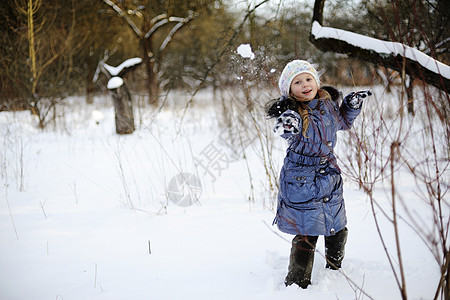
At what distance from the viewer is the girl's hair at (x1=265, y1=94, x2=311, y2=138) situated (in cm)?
158

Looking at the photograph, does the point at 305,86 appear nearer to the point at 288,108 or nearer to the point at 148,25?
the point at 288,108

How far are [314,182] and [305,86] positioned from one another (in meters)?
0.51

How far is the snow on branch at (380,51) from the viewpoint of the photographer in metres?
1.77

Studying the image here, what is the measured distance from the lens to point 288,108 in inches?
63.1

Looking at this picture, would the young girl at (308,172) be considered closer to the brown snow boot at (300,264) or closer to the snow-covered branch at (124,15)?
the brown snow boot at (300,264)

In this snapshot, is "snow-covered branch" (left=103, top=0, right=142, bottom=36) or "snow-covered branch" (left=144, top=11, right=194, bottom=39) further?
"snow-covered branch" (left=144, top=11, right=194, bottom=39)

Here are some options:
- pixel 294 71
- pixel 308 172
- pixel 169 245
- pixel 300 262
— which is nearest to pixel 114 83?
pixel 169 245

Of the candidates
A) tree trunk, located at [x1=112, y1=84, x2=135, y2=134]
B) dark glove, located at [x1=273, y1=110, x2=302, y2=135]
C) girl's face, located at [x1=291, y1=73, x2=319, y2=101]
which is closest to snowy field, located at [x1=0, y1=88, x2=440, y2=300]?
dark glove, located at [x1=273, y1=110, x2=302, y2=135]

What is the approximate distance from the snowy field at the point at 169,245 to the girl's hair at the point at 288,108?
58 centimetres

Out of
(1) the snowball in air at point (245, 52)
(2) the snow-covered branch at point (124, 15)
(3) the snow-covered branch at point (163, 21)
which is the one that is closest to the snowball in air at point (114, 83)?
(1) the snowball in air at point (245, 52)

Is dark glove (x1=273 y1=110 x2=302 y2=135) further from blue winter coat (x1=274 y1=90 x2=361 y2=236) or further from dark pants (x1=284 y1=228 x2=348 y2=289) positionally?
dark pants (x1=284 y1=228 x2=348 y2=289)

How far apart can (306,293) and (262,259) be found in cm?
45

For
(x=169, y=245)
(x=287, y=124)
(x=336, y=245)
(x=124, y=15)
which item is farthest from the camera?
(x=124, y=15)

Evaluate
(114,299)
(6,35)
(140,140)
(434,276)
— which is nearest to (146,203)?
(114,299)
